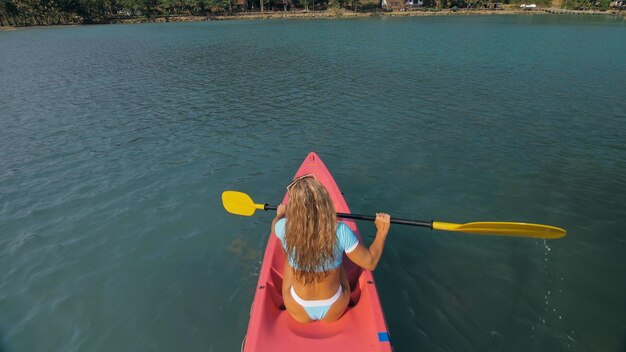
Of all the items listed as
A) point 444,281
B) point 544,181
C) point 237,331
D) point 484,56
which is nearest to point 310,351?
point 237,331

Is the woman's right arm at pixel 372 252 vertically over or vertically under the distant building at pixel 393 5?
under

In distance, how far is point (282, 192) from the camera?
857 cm

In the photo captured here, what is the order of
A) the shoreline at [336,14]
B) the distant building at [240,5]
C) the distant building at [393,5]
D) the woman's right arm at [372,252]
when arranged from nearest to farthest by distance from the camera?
the woman's right arm at [372,252]
the shoreline at [336,14]
the distant building at [240,5]
the distant building at [393,5]


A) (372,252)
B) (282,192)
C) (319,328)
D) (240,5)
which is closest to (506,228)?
(372,252)

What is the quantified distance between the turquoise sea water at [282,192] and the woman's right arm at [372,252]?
1927 mm

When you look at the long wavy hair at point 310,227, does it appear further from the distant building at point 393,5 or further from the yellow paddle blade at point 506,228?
the distant building at point 393,5

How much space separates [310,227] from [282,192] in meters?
5.57

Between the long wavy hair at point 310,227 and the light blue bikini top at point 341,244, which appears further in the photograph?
the light blue bikini top at point 341,244

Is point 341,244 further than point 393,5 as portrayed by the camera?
No

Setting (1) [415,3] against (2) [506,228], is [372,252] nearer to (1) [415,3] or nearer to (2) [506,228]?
(2) [506,228]

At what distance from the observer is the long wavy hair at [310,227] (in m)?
3.00

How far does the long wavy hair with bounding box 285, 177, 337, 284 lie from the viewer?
9.83ft

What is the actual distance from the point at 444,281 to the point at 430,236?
1.22 metres

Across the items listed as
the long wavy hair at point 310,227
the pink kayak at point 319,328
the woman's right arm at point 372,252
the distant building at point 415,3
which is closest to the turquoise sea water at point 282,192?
the pink kayak at point 319,328
